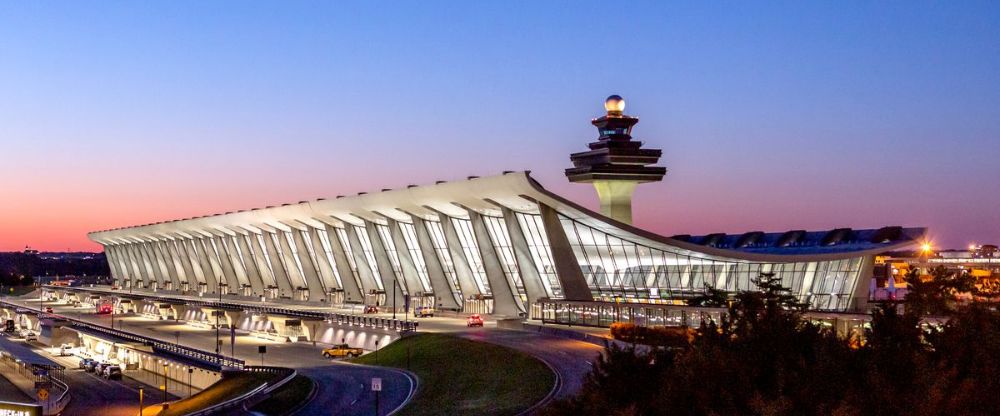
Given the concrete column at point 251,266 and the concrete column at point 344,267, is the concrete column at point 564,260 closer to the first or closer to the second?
the concrete column at point 344,267

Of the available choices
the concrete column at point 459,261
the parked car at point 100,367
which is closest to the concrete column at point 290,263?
the concrete column at point 459,261

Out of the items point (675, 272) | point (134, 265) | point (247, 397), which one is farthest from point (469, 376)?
point (134, 265)

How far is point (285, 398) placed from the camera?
47.6m

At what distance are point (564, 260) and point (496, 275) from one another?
7581 millimetres

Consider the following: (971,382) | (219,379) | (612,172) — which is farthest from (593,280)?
(971,382)

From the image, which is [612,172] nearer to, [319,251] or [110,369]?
[319,251]

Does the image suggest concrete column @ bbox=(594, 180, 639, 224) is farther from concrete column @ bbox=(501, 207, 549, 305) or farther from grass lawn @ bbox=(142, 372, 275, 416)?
grass lawn @ bbox=(142, 372, 275, 416)

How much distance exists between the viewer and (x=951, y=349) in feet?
93.6

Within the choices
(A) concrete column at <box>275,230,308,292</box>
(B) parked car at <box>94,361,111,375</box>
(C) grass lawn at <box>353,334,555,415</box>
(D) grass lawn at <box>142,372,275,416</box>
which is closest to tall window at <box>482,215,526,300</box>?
(C) grass lawn at <box>353,334,555,415</box>

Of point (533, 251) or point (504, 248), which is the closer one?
point (533, 251)

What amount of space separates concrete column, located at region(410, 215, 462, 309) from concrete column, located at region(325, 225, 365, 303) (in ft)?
58.4

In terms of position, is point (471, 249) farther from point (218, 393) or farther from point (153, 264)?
point (153, 264)

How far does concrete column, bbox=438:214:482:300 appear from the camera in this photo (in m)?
90.9

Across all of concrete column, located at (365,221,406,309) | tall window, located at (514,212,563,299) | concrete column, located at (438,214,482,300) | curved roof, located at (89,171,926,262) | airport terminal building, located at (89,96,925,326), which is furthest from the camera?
concrete column, located at (365,221,406,309)
